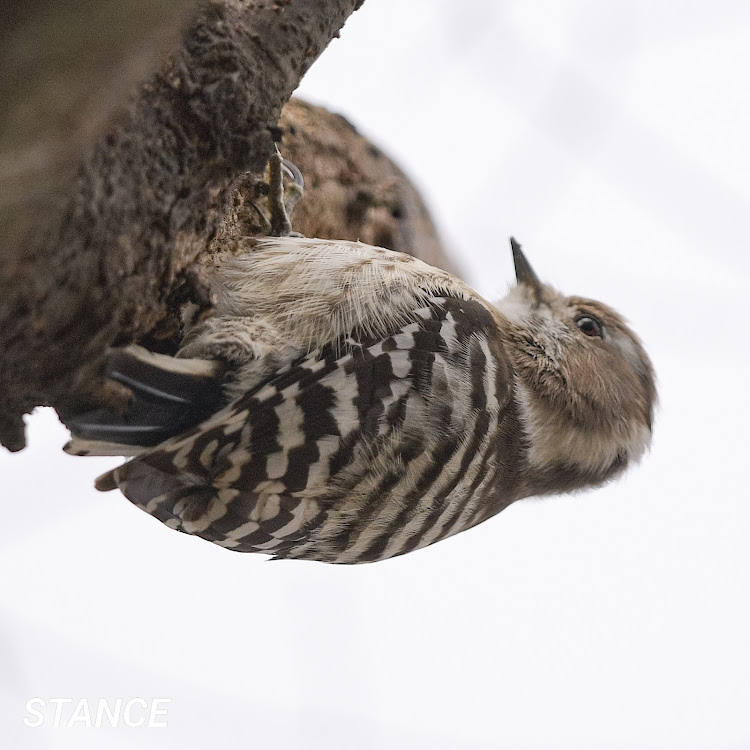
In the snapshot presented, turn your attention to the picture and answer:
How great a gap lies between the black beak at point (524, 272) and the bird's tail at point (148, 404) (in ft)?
4.40

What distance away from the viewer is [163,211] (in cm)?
157

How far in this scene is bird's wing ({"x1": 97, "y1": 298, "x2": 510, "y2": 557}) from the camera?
6.52 ft

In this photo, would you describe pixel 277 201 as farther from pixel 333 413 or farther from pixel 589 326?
pixel 589 326

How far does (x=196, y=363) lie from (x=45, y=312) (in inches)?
23.8

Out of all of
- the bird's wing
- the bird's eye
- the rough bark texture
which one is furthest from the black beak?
the rough bark texture

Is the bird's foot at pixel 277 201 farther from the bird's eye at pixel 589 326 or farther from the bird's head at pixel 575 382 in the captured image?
the bird's eye at pixel 589 326

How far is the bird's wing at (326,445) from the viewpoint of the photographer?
1.99 m

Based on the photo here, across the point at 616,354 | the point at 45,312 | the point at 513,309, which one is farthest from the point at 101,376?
the point at 616,354

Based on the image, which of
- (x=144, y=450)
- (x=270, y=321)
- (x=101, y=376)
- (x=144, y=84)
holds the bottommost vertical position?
(x=144, y=450)

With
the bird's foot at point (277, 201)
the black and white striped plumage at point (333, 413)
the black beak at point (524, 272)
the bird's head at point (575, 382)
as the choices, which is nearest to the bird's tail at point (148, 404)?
the black and white striped plumage at point (333, 413)

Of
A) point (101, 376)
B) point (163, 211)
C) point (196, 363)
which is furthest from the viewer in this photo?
point (196, 363)

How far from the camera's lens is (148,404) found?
1869mm

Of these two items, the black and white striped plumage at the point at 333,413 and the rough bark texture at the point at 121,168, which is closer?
the rough bark texture at the point at 121,168

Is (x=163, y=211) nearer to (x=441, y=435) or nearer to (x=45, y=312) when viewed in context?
(x=45, y=312)
